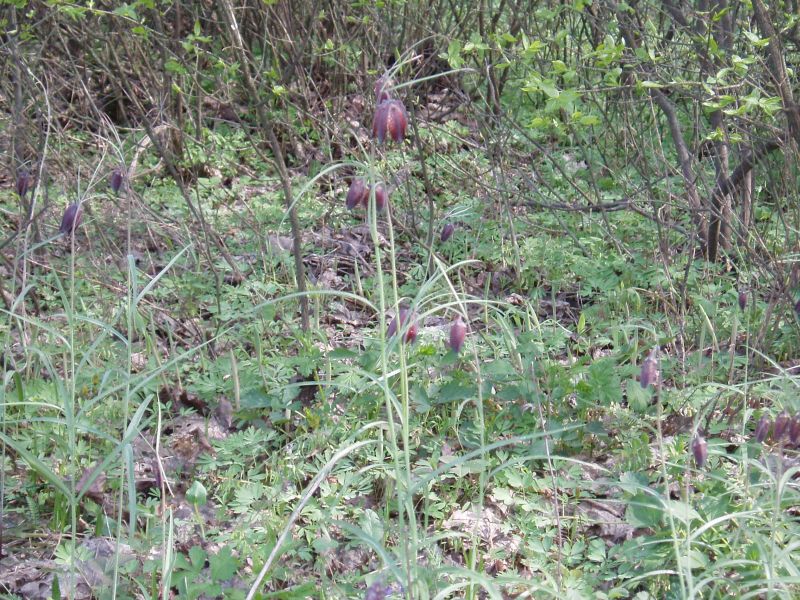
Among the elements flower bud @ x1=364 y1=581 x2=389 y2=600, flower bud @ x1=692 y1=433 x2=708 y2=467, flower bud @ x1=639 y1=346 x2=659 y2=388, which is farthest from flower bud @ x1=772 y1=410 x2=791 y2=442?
flower bud @ x1=364 y1=581 x2=389 y2=600

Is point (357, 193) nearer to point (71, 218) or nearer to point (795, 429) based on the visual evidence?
point (71, 218)

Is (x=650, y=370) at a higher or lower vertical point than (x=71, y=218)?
lower

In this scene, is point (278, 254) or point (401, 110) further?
point (278, 254)

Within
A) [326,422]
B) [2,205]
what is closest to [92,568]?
[326,422]

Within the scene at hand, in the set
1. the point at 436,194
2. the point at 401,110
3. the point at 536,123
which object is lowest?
Result: the point at 436,194

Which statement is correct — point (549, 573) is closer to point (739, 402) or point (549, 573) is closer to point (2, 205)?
point (739, 402)

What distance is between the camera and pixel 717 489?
7.30 feet

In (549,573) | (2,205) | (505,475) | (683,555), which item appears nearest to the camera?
(683,555)

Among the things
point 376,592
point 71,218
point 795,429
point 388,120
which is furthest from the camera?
point 71,218

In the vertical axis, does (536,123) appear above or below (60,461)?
above

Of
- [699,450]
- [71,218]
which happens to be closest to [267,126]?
[71,218]

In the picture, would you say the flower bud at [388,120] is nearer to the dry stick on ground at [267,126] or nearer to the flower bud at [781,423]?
the flower bud at [781,423]

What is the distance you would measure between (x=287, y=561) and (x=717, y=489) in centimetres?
117

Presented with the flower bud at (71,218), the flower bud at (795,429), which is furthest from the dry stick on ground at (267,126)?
the flower bud at (795,429)
